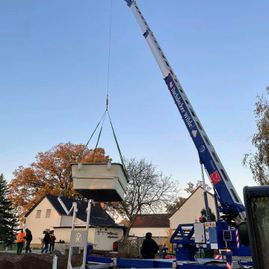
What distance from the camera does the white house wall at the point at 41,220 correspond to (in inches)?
1711

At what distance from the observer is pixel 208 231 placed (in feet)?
28.6

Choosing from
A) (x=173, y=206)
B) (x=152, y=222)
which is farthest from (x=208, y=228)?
(x=152, y=222)

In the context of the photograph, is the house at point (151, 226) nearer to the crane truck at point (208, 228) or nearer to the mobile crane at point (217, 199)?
the mobile crane at point (217, 199)

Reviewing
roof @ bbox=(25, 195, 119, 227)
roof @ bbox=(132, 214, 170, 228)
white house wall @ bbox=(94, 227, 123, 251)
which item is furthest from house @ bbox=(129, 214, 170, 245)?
white house wall @ bbox=(94, 227, 123, 251)

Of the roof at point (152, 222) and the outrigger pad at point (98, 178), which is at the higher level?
the roof at point (152, 222)

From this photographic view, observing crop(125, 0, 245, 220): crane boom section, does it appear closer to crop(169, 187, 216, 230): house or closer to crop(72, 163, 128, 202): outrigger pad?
crop(72, 163, 128, 202): outrigger pad

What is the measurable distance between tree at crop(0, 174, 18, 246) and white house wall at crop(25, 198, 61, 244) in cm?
203

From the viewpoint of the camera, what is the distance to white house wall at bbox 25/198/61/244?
43469 mm

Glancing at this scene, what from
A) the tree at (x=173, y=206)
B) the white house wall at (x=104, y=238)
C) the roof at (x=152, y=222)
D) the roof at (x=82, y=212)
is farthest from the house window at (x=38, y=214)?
the roof at (x=152, y=222)

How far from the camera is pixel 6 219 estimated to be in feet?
136

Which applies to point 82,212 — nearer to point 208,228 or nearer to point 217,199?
point 217,199

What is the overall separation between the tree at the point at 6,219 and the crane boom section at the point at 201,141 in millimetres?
35342

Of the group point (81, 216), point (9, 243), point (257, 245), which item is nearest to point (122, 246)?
point (81, 216)

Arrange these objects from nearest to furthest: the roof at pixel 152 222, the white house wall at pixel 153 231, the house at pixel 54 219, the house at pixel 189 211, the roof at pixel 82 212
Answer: the house at pixel 54 219 → the roof at pixel 82 212 → the house at pixel 189 211 → the white house wall at pixel 153 231 → the roof at pixel 152 222
